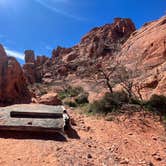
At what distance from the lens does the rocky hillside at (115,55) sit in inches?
1018

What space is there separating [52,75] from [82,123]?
4190 cm

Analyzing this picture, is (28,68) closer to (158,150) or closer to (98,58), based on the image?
(98,58)

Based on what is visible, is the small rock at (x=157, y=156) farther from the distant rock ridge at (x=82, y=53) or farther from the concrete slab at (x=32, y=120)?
the distant rock ridge at (x=82, y=53)

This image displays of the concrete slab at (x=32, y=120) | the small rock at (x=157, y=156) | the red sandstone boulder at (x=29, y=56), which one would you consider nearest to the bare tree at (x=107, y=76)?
the concrete slab at (x=32, y=120)

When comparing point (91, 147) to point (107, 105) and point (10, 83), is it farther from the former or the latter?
point (10, 83)

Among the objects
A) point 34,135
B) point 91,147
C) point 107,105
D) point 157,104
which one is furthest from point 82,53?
point 91,147

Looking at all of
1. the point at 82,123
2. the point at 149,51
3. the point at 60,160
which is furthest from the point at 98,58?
the point at 60,160

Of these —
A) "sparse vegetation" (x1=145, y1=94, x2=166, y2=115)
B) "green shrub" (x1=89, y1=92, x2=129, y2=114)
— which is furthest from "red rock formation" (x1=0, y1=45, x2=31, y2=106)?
"sparse vegetation" (x1=145, y1=94, x2=166, y2=115)

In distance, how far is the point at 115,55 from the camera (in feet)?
147

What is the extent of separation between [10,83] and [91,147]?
380 inches

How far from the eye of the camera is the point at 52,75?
51000 millimetres

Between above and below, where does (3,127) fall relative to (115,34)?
below

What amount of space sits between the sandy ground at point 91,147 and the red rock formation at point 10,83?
265 inches

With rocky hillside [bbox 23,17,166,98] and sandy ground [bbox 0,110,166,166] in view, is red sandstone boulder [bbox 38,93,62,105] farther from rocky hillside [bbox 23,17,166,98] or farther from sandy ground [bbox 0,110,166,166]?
rocky hillside [bbox 23,17,166,98]
